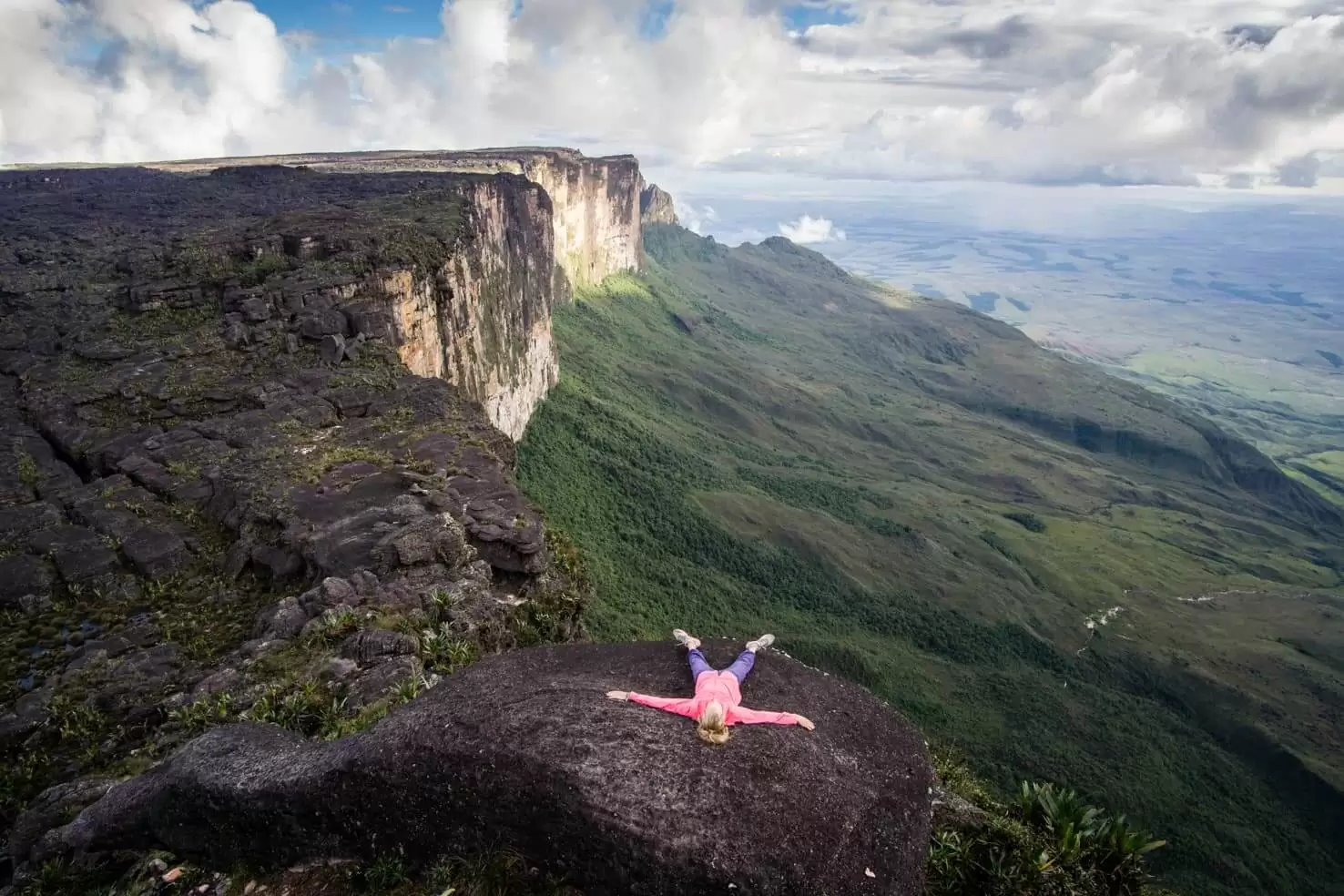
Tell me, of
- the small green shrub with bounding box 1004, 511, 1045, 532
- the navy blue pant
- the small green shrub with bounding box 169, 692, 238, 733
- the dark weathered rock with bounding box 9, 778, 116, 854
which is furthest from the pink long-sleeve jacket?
the small green shrub with bounding box 1004, 511, 1045, 532

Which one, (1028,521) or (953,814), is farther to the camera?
(1028,521)

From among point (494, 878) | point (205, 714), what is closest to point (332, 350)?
point (205, 714)

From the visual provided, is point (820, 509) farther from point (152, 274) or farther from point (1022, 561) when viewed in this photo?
point (152, 274)

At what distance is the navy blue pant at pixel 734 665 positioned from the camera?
14820 millimetres

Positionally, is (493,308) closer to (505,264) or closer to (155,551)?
(505,264)

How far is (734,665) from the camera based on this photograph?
50.0 ft

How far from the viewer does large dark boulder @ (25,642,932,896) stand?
11.1 m

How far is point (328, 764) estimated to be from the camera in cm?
1262

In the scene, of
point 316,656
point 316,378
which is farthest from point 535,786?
point 316,378

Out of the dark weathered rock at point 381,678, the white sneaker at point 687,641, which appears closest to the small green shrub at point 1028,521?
the white sneaker at point 687,641

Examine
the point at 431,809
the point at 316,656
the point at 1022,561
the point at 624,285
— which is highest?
Answer: the point at 431,809

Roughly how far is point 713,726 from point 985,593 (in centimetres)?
9730

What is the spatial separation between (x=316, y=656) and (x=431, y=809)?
7.93 m

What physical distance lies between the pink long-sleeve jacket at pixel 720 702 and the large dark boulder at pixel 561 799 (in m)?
0.17
